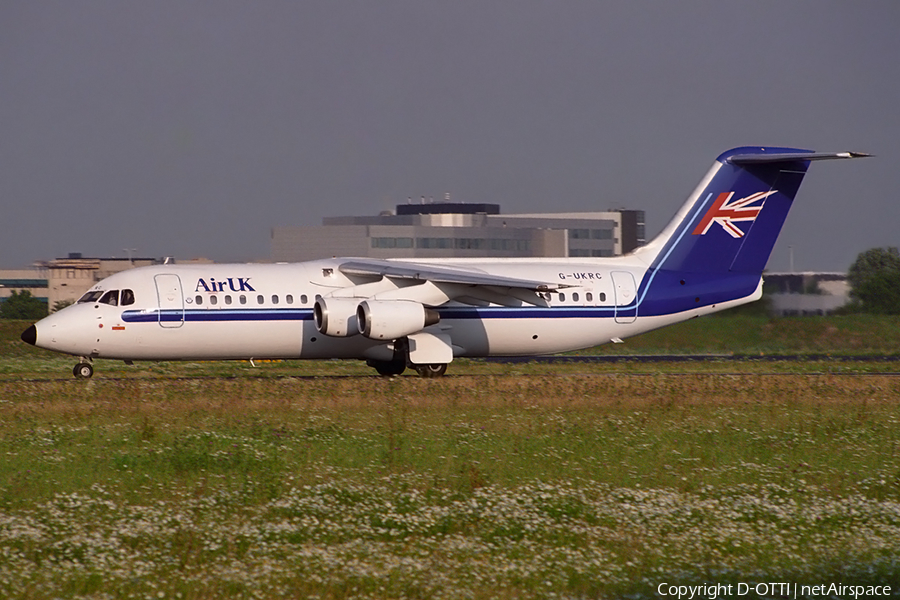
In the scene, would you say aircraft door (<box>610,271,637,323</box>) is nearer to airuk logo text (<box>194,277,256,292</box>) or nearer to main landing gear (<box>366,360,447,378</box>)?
main landing gear (<box>366,360,447,378</box>)

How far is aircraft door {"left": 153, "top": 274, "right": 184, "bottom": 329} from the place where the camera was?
2669 cm

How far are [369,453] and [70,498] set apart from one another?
5015 millimetres

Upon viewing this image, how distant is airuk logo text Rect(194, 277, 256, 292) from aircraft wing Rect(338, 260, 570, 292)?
258cm

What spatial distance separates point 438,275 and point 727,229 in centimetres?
969

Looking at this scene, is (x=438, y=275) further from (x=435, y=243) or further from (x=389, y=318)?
(x=435, y=243)

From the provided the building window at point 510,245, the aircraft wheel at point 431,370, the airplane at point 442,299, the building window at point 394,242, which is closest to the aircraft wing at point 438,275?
the airplane at point 442,299

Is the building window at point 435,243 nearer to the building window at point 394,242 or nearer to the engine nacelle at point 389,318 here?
the building window at point 394,242

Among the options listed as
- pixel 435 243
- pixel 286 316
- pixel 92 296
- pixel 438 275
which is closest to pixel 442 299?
pixel 438 275

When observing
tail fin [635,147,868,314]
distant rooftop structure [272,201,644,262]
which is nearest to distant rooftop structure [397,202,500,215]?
distant rooftop structure [272,201,644,262]

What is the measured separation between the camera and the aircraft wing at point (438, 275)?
26844 mm

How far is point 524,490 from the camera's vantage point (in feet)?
42.6

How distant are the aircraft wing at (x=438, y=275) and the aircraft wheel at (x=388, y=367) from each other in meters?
2.59

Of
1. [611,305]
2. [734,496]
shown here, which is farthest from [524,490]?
[611,305]

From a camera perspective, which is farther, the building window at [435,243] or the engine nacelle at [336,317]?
the building window at [435,243]
